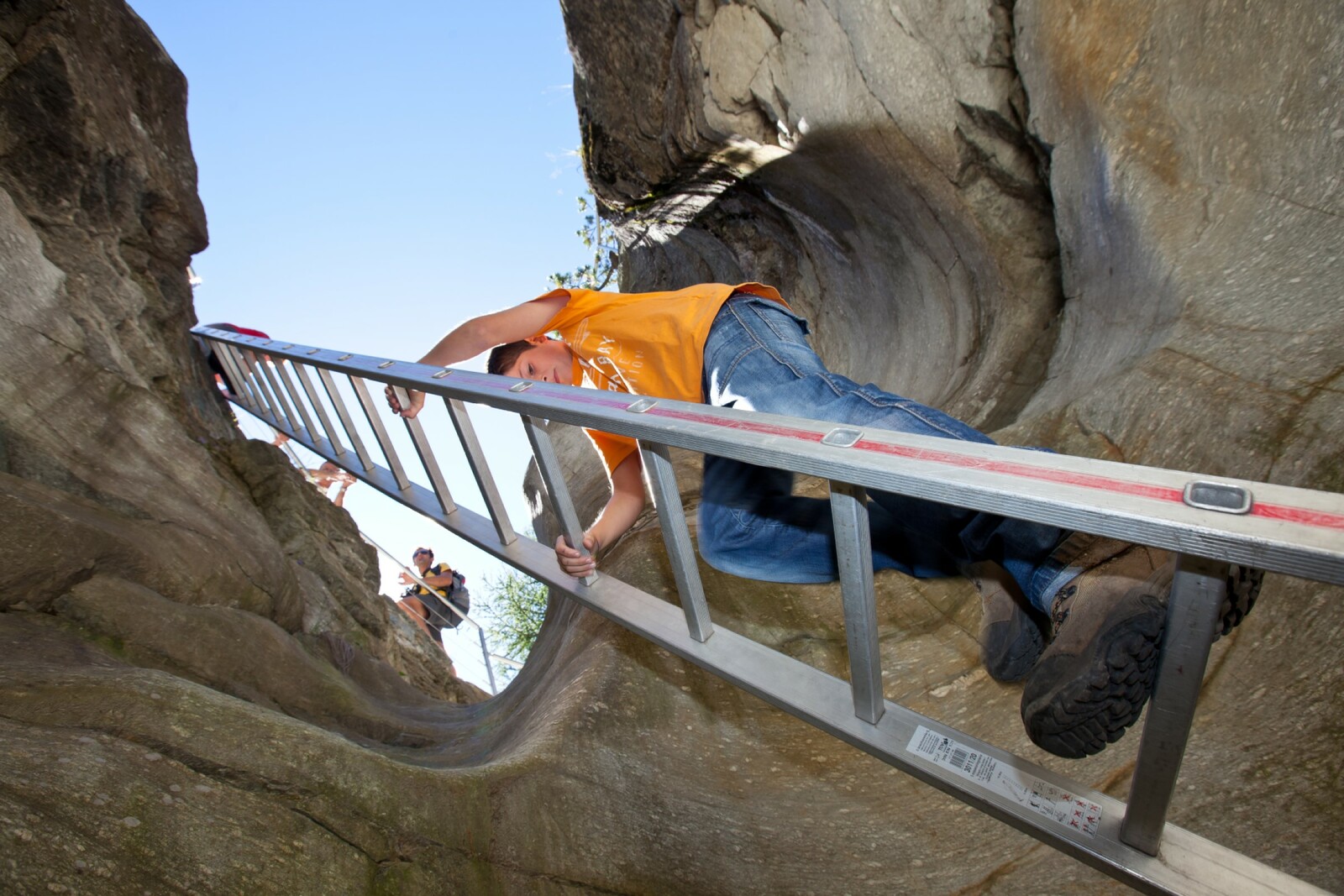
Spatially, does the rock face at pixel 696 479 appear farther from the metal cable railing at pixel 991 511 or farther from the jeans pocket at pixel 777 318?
the jeans pocket at pixel 777 318

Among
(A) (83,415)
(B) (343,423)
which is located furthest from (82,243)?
(B) (343,423)

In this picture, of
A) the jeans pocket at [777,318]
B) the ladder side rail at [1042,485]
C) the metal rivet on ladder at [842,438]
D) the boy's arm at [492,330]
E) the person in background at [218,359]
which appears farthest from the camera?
the person in background at [218,359]

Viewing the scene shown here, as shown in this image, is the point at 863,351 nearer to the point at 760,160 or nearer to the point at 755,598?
the point at 760,160

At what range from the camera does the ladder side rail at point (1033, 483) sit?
0.80 metres

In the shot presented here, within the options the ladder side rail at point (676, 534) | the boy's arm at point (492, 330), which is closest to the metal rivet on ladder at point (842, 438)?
the ladder side rail at point (676, 534)

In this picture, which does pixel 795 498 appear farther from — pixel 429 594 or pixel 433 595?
pixel 429 594

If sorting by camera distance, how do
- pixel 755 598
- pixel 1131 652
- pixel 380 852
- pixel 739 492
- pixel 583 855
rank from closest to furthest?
1. pixel 1131 652
2. pixel 380 852
3. pixel 583 855
4. pixel 739 492
5. pixel 755 598

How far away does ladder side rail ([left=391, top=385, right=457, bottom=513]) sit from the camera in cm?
262

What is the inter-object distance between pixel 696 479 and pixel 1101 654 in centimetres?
332

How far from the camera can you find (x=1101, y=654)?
1165 mm

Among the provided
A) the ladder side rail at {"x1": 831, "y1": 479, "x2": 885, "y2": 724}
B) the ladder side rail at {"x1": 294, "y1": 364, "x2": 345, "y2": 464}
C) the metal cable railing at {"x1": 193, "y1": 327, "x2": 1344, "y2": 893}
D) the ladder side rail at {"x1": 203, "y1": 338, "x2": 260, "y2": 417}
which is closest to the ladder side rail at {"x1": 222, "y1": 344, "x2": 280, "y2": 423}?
the ladder side rail at {"x1": 203, "y1": 338, "x2": 260, "y2": 417}

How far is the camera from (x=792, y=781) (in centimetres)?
232

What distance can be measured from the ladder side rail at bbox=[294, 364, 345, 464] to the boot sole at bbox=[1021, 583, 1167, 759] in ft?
12.0

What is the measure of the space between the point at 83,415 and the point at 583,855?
3.21 m
